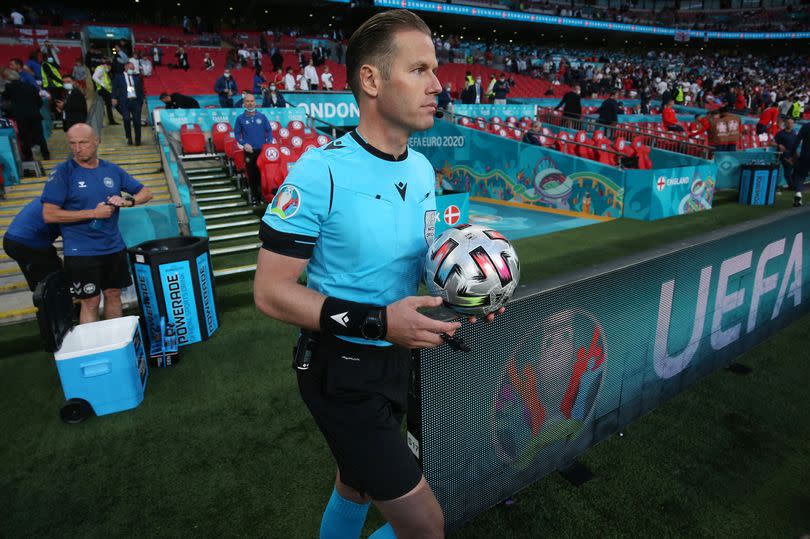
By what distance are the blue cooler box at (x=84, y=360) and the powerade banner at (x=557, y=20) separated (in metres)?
32.9

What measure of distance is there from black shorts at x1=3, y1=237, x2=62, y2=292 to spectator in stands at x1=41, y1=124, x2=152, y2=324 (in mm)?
697

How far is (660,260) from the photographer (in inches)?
116

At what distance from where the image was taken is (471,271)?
141cm

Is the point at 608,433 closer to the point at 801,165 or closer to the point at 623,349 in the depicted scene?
the point at 623,349

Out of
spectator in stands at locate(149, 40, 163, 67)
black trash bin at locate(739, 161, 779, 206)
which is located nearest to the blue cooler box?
black trash bin at locate(739, 161, 779, 206)

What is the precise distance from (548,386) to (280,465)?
5.76ft

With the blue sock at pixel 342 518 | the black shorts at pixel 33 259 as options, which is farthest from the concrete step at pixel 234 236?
the blue sock at pixel 342 518

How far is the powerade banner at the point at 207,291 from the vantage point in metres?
4.65

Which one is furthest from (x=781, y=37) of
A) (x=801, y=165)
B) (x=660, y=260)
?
(x=660, y=260)

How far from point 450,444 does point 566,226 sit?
28.2ft

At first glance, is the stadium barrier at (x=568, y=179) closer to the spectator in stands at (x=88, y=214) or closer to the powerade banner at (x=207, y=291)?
the powerade banner at (x=207, y=291)

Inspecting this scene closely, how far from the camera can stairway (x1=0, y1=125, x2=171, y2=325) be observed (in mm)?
5531

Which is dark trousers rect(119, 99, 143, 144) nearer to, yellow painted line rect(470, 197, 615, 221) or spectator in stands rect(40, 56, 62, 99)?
spectator in stands rect(40, 56, 62, 99)

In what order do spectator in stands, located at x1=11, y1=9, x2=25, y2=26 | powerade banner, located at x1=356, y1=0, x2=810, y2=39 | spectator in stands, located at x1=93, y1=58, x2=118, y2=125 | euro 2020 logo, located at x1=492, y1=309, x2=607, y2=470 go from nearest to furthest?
1. euro 2020 logo, located at x1=492, y1=309, x2=607, y2=470
2. spectator in stands, located at x1=93, y1=58, x2=118, y2=125
3. spectator in stands, located at x1=11, y1=9, x2=25, y2=26
4. powerade banner, located at x1=356, y1=0, x2=810, y2=39
